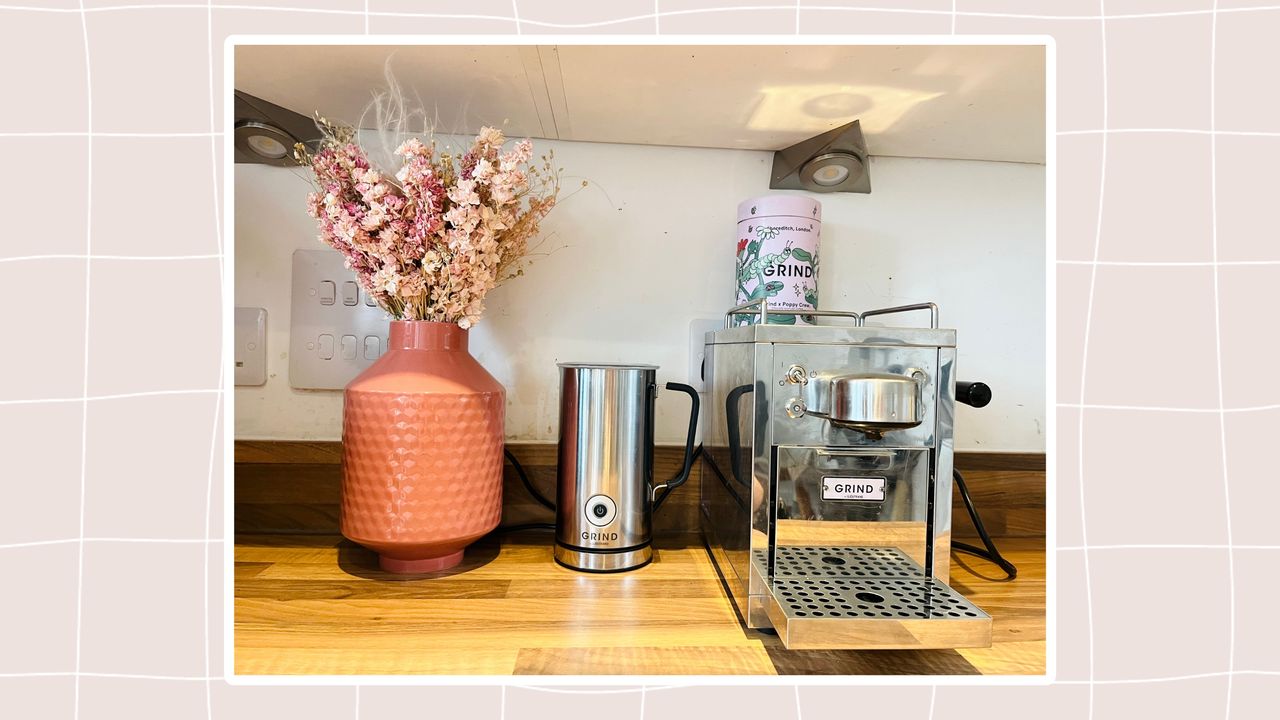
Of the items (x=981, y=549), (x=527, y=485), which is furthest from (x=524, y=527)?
(x=981, y=549)

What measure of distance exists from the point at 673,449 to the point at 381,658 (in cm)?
45

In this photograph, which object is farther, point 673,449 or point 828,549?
point 673,449

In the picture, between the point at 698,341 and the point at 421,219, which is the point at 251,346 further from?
the point at 698,341

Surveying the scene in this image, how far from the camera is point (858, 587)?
508 mm

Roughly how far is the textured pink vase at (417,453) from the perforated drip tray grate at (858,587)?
34cm

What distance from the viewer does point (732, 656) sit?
48cm

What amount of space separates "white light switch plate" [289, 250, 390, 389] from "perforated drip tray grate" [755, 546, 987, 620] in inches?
25.1

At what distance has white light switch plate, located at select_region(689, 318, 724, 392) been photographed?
809 mm

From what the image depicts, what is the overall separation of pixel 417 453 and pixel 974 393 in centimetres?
60
